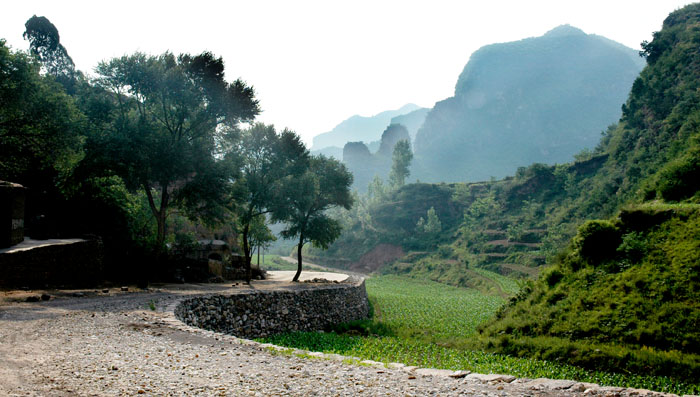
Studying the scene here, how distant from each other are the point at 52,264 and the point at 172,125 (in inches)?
394

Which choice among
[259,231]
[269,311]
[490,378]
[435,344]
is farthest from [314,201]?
[490,378]

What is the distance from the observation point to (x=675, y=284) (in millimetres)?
15453

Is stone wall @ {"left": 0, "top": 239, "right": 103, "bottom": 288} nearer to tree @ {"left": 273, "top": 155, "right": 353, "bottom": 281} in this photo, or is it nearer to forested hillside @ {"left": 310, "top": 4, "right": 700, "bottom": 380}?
tree @ {"left": 273, "top": 155, "right": 353, "bottom": 281}

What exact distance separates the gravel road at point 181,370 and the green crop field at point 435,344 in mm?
5564

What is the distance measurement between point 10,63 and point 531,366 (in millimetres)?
27320

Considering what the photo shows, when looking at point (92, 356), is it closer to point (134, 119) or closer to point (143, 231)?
point (134, 119)

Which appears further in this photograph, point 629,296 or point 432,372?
point 629,296

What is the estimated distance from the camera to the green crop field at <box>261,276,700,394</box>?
42.4 ft

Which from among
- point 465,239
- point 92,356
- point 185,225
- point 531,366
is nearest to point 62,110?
point 92,356

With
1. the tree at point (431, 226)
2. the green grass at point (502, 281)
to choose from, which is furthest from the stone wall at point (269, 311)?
the tree at point (431, 226)

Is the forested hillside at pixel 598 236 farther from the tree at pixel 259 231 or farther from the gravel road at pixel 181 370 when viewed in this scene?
the tree at pixel 259 231

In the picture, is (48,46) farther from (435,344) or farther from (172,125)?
(435,344)

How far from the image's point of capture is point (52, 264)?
65.8 feet

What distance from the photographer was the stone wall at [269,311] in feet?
56.0
